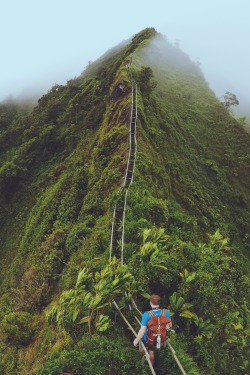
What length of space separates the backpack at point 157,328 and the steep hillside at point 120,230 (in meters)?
0.69

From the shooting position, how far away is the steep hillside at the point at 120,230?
1049 cm

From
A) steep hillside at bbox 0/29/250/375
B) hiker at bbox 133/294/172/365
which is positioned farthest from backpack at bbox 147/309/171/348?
steep hillside at bbox 0/29/250/375

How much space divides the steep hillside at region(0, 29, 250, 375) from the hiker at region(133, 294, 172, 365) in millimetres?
684

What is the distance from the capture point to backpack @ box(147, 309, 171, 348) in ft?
27.3

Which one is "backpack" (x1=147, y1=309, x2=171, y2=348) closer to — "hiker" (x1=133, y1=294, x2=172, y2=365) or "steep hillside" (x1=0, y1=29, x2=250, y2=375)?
"hiker" (x1=133, y1=294, x2=172, y2=365)

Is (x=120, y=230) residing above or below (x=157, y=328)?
below

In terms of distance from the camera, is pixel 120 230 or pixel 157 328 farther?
pixel 120 230

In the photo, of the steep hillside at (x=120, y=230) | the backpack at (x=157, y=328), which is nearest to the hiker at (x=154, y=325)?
the backpack at (x=157, y=328)

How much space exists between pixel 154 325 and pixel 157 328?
110 mm

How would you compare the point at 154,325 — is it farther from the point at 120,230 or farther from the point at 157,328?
the point at 120,230

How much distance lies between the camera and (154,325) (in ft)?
27.4

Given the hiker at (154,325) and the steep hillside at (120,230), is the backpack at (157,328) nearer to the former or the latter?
the hiker at (154,325)

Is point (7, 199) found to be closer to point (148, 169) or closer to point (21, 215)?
point (21, 215)

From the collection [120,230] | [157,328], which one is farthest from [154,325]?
[120,230]
